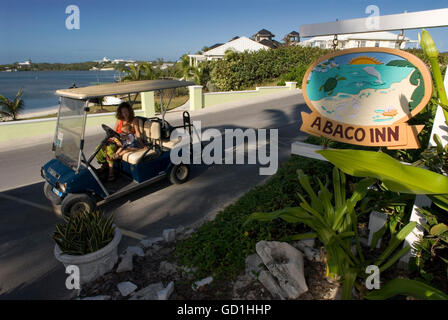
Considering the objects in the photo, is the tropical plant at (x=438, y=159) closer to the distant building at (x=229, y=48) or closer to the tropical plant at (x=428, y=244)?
the tropical plant at (x=428, y=244)

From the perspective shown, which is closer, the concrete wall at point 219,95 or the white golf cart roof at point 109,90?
the white golf cart roof at point 109,90

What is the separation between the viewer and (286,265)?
254 cm

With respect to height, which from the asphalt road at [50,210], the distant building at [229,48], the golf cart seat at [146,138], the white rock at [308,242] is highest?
the distant building at [229,48]

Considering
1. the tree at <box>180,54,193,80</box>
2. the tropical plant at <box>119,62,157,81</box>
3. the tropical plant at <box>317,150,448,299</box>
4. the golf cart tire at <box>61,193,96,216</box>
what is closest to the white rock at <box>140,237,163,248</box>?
the golf cart tire at <box>61,193,96,216</box>

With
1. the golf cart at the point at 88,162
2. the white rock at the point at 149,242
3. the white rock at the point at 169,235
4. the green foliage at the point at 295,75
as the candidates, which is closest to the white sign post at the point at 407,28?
the white rock at the point at 169,235

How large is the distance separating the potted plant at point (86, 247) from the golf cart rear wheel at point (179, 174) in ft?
8.75

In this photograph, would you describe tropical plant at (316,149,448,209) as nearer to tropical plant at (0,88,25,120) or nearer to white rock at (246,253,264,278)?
white rock at (246,253,264,278)

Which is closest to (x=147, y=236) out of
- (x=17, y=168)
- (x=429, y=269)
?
(x=429, y=269)

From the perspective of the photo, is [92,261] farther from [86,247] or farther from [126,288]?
[126,288]

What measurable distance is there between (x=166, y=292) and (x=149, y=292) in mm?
231

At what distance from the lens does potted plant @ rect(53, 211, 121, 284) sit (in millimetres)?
2978

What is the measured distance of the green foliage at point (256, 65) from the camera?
2271cm

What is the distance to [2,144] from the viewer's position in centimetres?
947

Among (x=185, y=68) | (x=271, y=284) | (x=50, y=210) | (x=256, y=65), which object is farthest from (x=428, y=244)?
(x=185, y=68)
